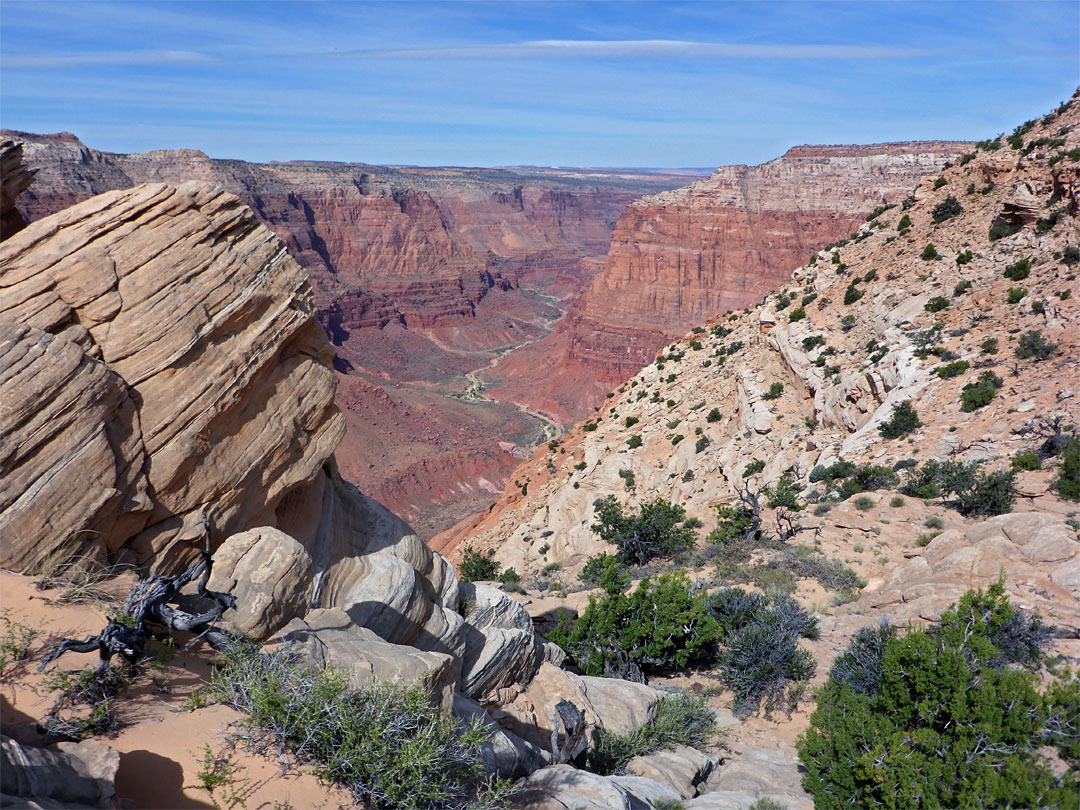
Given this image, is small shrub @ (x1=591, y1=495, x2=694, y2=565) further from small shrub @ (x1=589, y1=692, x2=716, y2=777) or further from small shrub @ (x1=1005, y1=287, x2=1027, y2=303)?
small shrub @ (x1=1005, y1=287, x2=1027, y2=303)

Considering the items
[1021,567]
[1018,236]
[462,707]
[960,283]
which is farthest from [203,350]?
[1018,236]

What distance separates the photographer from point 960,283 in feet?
86.4

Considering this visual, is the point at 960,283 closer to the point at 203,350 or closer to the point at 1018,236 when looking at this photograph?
the point at 1018,236

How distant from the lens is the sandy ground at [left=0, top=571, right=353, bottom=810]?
570cm

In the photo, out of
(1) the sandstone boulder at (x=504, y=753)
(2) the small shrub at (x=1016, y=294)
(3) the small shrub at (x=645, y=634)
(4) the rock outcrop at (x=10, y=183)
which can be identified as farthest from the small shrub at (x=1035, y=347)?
(4) the rock outcrop at (x=10, y=183)

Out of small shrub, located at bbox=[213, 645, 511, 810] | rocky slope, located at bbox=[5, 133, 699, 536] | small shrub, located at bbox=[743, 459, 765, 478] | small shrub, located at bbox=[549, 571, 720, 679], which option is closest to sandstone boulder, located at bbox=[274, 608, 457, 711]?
small shrub, located at bbox=[213, 645, 511, 810]

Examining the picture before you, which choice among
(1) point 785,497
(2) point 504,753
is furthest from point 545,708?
(1) point 785,497

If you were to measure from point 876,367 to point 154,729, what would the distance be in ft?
86.5

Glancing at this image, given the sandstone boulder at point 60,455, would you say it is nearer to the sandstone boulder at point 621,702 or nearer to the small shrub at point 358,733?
the small shrub at point 358,733

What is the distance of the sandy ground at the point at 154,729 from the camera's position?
570 centimetres

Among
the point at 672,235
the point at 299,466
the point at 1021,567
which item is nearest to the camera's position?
the point at 299,466

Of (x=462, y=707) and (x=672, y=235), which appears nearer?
(x=462, y=707)

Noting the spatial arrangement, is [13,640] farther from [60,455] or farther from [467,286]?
[467,286]

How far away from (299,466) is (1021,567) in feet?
46.3
